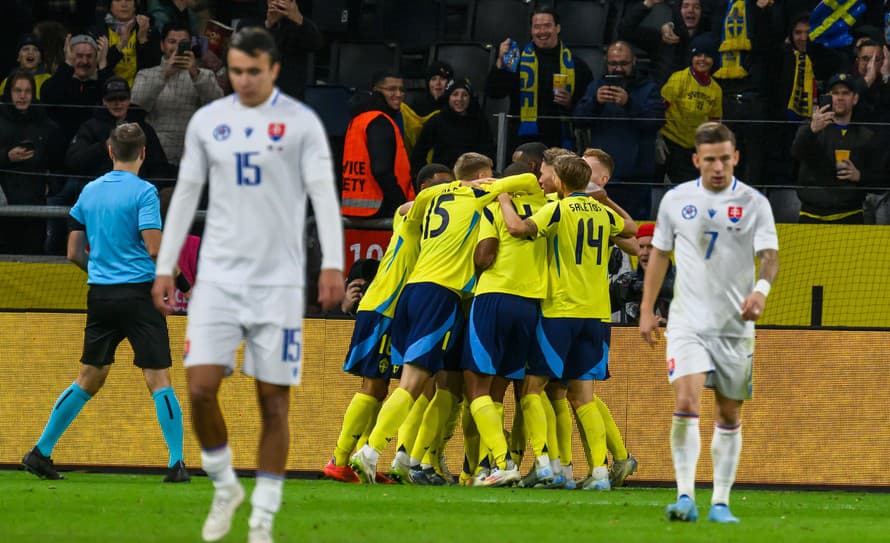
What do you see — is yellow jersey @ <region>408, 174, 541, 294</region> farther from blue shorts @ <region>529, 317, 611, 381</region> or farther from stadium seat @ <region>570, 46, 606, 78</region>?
stadium seat @ <region>570, 46, 606, 78</region>


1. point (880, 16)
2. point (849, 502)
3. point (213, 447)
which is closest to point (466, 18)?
point (880, 16)

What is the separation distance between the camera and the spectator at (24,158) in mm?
13852

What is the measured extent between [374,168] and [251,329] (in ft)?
22.9

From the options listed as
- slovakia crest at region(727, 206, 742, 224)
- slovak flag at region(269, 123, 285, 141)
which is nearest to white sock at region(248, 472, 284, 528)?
slovak flag at region(269, 123, 285, 141)

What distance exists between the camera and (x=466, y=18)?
18219 millimetres

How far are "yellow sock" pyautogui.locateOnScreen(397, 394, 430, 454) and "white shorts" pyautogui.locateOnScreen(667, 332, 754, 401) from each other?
11.9 feet

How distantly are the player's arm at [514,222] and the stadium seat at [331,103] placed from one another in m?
5.20

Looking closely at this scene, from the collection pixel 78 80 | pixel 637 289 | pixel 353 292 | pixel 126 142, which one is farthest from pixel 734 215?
pixel 78 80

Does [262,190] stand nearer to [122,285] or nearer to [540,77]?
[122,285]

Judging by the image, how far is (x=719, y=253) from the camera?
27.9 ft

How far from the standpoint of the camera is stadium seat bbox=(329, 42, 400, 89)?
17484 millimetres

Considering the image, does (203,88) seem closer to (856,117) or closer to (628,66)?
(628,66)

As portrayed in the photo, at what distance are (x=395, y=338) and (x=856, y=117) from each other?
5.91 m

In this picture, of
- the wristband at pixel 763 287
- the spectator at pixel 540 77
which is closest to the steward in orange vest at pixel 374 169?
the spectator at pixel 540 77
